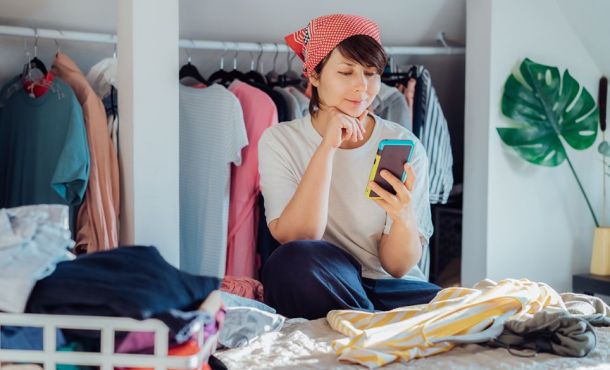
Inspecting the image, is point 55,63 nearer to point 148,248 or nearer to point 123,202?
point 123,202

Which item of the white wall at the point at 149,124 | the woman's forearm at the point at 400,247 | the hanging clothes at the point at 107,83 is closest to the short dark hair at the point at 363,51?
the woman's forearm at the point at 400,247

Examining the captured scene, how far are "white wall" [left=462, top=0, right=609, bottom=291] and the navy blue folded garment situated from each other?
2.08 m

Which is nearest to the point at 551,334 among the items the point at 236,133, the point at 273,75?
the point at 236,133

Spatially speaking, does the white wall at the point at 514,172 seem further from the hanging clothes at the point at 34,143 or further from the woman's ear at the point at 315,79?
the hanging clothes at the point at 34,143

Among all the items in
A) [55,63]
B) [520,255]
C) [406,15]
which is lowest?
[520,255]

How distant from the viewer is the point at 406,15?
3225 mm

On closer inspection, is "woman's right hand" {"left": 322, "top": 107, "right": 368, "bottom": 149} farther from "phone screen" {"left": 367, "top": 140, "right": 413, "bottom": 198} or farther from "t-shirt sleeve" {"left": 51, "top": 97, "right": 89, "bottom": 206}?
"t-shirt sleeve" {"left": 51, "top": 97, "right": 89, "bottom": 206}

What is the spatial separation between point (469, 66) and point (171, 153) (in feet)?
4.04

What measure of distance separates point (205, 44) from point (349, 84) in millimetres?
914

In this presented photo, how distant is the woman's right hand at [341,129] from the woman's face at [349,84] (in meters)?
0.03

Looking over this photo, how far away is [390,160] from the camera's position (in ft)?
5.96

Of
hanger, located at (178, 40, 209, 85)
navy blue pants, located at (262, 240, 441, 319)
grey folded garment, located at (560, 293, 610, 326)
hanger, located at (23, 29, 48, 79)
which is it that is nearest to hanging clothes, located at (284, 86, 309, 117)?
hanger, located at (178, 40, 209, 85)

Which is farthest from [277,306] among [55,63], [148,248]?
[55,63]

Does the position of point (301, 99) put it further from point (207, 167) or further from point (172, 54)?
point (172, 54)
